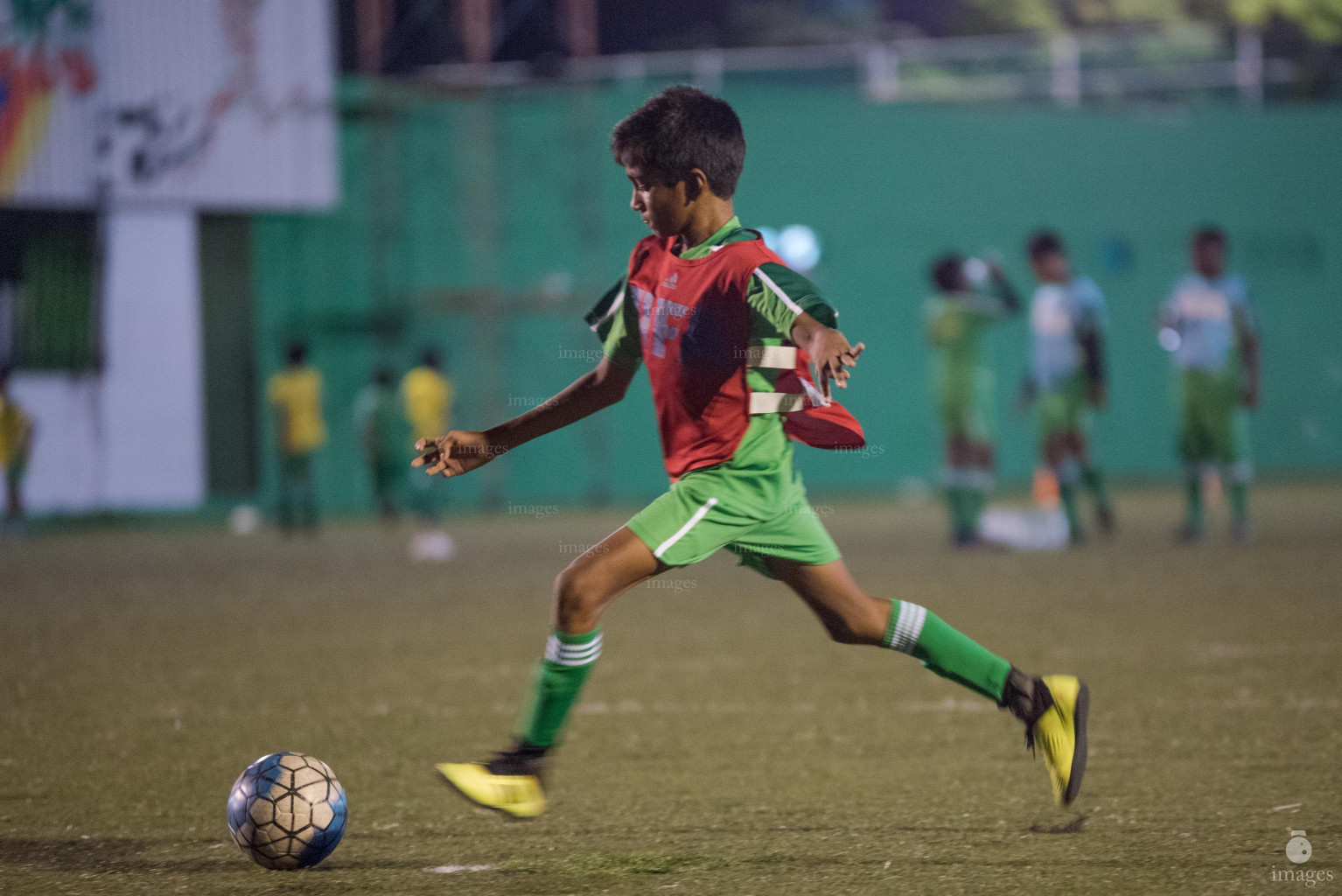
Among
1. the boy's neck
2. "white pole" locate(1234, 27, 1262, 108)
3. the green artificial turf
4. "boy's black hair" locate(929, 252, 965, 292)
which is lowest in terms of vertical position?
the green artificial turf

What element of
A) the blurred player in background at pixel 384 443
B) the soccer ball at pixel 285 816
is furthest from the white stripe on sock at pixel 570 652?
the blurred player in background at pixel 384 443

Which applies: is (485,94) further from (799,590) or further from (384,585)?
(799,590)

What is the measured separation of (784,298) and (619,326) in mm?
602

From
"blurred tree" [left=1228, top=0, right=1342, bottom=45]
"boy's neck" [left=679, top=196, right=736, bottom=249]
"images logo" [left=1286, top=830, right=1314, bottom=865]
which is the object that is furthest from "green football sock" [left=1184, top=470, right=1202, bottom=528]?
"blurred tree" [left=1228, top=0, right=1342, bottom=45]

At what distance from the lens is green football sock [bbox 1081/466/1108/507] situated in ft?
42.0

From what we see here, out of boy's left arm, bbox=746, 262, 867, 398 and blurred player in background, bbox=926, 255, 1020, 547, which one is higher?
boy's left arm, bbox=746, 262, 867, 398

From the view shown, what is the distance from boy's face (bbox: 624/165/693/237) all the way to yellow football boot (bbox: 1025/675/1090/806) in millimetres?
1602

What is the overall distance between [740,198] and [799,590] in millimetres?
18848

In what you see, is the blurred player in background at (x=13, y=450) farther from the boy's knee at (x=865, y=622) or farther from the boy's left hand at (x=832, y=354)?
the boy's left hand at (x=832, y=354)

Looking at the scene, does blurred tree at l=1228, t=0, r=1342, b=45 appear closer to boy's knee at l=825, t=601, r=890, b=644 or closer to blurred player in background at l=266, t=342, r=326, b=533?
blurred player in background at l=266, t=342, r=326, b=533

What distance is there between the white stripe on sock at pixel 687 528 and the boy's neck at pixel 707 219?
70cm

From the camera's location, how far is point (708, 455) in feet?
13.2

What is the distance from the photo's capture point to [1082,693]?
4207 mm

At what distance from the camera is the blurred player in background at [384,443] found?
1797cm
